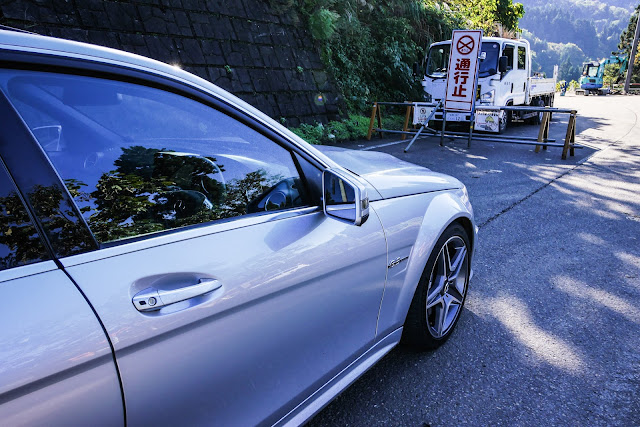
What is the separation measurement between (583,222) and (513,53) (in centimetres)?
925

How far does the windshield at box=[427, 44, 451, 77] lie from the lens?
13.4 metres

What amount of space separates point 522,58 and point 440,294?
1318 centimetres

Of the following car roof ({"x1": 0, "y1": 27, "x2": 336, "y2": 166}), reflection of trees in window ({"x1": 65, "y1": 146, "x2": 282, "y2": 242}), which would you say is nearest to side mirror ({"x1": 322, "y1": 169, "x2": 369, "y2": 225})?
reflection of trees in window ({"x1": 65, "y1": 146, "x2": 282, "y2": 242})

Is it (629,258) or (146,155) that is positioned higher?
(146,155)

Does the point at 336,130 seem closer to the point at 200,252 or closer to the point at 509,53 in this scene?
Result: the point at 509,53

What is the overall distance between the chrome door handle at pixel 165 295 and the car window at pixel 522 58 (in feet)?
46.4

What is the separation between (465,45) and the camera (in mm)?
9352

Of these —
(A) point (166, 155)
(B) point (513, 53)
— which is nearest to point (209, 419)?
(A) point (166, 155)

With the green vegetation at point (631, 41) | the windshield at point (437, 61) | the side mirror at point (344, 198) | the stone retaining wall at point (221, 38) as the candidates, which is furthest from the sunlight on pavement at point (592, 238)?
the green vegetation at point (631, 41)

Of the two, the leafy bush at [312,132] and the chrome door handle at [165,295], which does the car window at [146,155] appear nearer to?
the chrome door handle at [165,295]

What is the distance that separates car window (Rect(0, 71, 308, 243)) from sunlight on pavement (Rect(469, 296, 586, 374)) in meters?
1.87

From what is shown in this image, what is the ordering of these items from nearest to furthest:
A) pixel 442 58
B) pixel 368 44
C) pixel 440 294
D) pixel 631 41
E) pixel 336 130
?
pixel 440 294 → pixel 336 130 → pixel 442 58 → pixel 368 44 → pixel 631 41

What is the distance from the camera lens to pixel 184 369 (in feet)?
4.12

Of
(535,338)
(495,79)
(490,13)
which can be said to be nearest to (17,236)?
(535,338)
